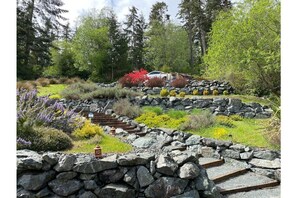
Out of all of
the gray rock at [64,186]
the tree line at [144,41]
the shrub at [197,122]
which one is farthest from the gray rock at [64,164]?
the tree line at [144,41]

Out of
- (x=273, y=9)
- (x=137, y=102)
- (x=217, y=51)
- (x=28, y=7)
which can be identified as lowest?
(x=137, y=102)

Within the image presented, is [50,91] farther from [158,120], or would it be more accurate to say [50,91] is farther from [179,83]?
[158,120]

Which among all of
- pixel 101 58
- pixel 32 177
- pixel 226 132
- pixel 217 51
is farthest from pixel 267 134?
pixel 101 58

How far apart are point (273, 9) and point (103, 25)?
8.71 meters

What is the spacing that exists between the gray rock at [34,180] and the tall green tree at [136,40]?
39.6ft

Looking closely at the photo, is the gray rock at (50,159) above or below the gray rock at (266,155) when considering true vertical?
above

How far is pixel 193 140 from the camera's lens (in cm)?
399

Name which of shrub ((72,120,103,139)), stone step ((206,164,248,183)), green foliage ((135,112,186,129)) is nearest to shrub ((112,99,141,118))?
green foliage ((135,112,186,129))

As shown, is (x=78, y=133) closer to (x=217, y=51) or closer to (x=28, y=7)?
(x=217, y=51)

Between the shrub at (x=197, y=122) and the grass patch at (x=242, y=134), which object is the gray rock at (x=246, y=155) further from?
the shrub at (x=197, y=122)

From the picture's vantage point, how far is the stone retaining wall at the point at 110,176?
2381 mm

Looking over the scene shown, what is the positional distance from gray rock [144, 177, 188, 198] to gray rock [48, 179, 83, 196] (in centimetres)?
60

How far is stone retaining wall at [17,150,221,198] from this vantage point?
7.81 ft

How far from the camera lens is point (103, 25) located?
13.6m
